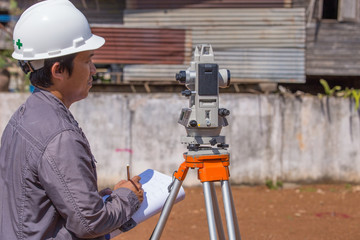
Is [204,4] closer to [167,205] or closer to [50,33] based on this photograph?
[167,205]

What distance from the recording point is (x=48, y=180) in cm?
147

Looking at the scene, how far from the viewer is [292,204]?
674cm

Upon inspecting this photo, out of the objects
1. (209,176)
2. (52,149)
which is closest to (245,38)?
(209,176)

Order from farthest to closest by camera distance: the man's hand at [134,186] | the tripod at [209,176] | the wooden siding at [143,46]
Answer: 1. the wooden siding at [143,46]
2. the tripod at [209,176]
3. the man's hand at [134,186]

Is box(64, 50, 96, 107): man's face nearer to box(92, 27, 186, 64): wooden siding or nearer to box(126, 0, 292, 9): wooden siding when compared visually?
box(92, 27, 186, 64): wooden siding

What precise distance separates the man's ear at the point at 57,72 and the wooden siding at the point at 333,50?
11.2 m

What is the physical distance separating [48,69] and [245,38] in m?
10.6

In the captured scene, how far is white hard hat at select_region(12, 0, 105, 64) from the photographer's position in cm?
160

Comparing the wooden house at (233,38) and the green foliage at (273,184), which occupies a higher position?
the wooden house at (233,38)

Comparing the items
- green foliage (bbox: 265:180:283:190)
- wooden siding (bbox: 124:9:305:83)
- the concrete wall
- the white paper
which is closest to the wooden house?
wooden siding (bbox: 124:9:305:83)

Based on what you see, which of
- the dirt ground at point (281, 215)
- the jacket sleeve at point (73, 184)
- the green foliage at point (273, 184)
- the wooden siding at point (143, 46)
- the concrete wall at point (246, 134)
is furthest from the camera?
the wooden siding at point (143, 46)

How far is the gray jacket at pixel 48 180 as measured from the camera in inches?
58.1

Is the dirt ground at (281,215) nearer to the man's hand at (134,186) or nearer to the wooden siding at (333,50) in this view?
the man's hand at (134,186)

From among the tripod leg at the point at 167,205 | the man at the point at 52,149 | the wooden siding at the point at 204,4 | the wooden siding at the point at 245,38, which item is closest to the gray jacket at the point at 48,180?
the man at the point at 52,149
